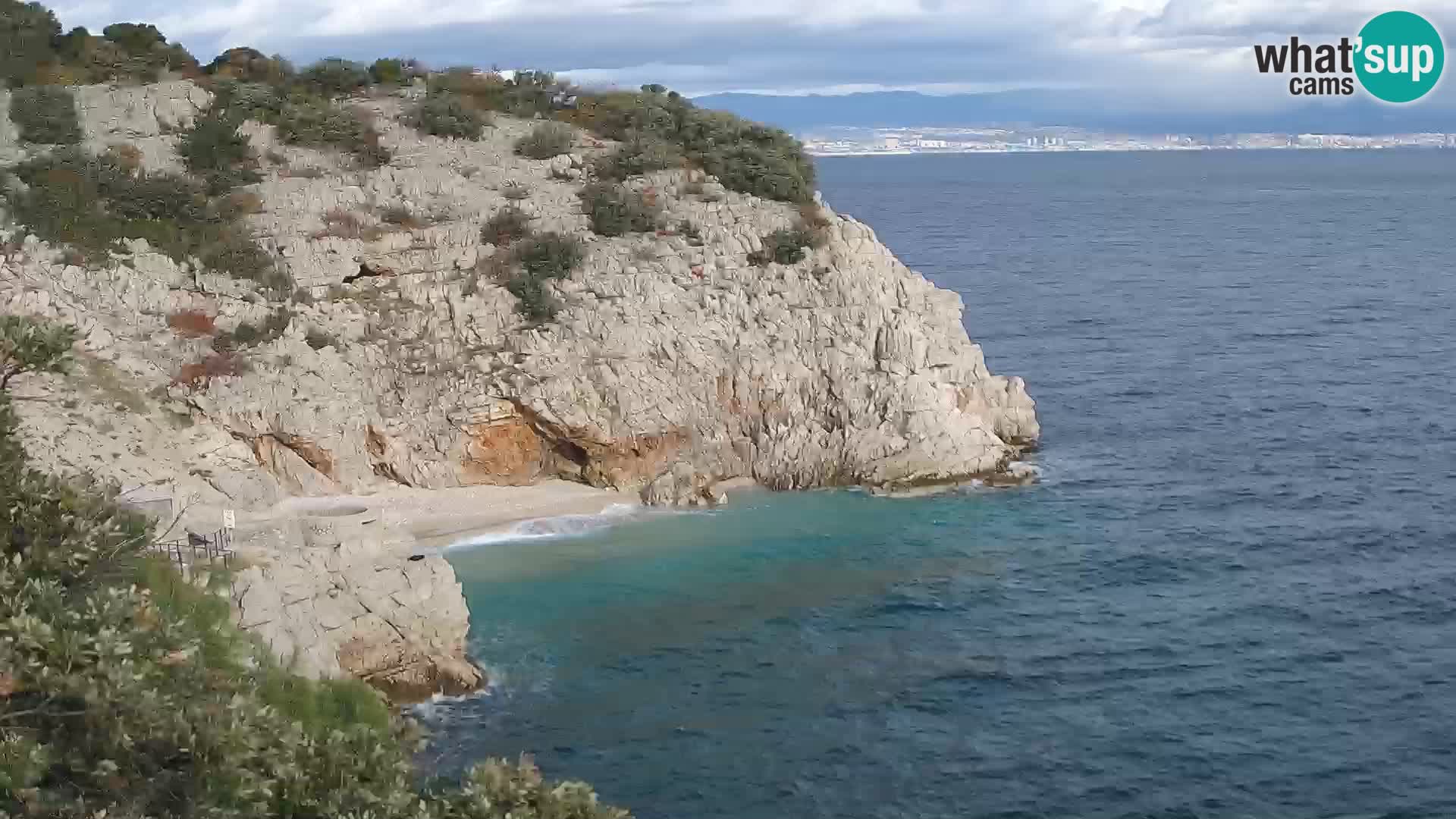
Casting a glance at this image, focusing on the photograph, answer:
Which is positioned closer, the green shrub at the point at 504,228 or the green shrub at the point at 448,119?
the green shrub at the point at 504,228

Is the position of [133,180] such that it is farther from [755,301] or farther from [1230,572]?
[1230,572]

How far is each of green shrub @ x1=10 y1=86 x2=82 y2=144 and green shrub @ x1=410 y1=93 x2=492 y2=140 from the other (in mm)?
11292

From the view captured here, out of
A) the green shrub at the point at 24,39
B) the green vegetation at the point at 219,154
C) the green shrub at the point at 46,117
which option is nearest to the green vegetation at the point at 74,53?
the green shrub at the point at 24,39

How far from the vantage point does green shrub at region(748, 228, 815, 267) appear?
47.3 metres

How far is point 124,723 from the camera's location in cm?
1083

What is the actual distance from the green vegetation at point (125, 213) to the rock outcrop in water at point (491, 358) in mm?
633

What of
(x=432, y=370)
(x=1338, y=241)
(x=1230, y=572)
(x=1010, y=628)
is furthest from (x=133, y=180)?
(x=1338, y=241)

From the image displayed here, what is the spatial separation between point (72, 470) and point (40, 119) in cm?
1908

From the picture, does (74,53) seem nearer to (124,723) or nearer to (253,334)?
(253,334)

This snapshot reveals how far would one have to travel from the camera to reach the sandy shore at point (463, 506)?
3875cm

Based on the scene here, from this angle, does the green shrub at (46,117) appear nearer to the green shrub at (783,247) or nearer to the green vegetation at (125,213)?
the green vegetation at (125,213)

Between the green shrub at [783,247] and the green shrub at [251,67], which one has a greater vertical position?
the green shrub at [251,67]

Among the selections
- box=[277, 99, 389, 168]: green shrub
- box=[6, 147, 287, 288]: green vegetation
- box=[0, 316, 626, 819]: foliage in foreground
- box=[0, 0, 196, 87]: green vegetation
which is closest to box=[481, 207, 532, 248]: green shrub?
box=[277, 99, 389, 168]: green shrub

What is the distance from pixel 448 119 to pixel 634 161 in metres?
7.04
